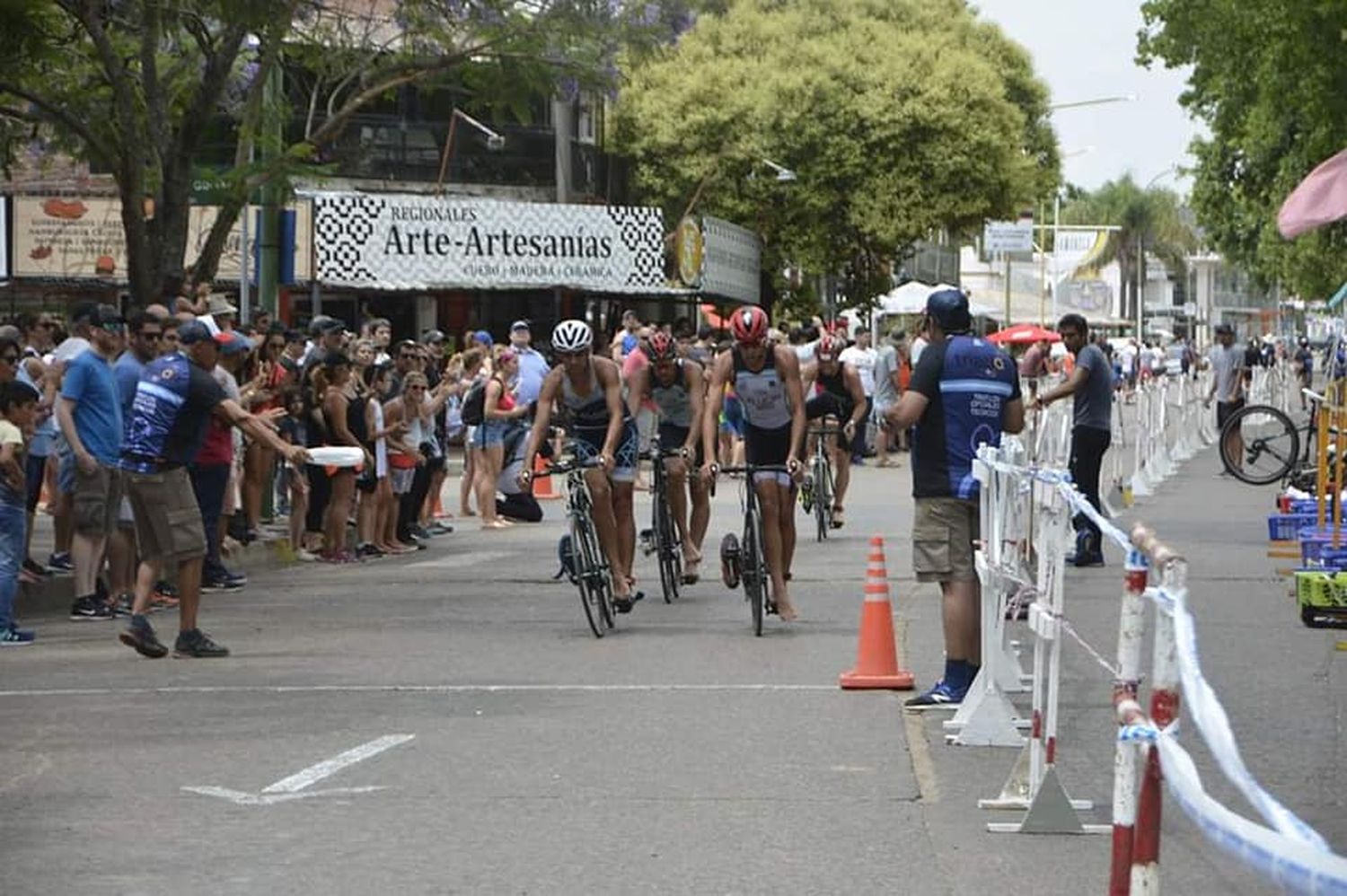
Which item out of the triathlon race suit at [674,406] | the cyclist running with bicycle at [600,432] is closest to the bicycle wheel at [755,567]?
the cyclist running with bicycle at [600,432]

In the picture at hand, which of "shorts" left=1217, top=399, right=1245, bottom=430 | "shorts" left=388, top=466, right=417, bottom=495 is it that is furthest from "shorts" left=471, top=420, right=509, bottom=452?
"shorts" left=1217, top=399, right=1245, bottom=430

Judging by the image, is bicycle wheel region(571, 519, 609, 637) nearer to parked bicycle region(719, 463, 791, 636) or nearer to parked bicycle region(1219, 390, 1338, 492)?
parked bicycle region(719, 463, 791, 636)

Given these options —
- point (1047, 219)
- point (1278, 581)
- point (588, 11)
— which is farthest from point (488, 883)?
point (1047, 219)

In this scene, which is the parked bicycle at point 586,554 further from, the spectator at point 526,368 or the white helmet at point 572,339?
the spectator at point 526,368

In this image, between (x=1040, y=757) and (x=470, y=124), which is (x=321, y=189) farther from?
(x=1040, y=757)

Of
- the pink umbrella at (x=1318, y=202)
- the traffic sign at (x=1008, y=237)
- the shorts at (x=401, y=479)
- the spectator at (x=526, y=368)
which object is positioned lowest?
the shorts at (x=401, y=479)

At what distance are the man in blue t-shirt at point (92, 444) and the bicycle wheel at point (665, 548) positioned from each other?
3500 mm

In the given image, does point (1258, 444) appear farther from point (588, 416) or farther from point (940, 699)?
point (940, 699)

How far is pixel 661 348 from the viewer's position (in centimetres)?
1641

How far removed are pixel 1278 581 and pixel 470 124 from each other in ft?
95.3

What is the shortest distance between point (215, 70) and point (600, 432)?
7.12 meters

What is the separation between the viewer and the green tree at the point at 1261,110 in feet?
77.5

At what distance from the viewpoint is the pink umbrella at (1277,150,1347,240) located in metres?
14.6

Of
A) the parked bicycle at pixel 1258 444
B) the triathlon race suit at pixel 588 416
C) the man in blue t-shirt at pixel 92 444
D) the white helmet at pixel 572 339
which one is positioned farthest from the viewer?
the parked bicycle at pixel 1258 444
